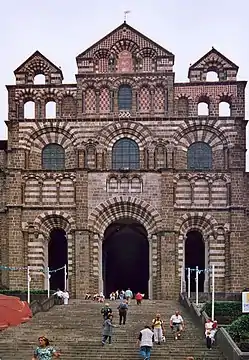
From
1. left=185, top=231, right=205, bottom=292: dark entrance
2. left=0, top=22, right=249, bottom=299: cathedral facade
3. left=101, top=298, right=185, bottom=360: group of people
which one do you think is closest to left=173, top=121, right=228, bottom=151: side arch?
left=0, top=22, right=249, bottom=299: cathedral facade

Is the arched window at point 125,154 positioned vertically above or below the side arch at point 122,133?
below

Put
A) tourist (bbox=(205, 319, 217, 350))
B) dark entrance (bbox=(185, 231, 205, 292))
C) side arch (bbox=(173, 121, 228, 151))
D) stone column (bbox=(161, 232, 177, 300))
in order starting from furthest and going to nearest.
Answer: dark entrance (bbox=(185, 231, 205, 292)), side arch (bbox=(173, 121, 228, 151)), stone column (bbox=(161, 232, 177, 300)), tourist (bbox=(205, 319, 217, 350))

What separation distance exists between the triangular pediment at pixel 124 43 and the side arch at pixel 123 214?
32.7ft

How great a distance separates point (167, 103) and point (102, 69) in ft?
16.6

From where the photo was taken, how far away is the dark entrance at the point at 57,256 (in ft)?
177

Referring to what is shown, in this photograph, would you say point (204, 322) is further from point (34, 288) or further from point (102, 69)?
point (102, 69)

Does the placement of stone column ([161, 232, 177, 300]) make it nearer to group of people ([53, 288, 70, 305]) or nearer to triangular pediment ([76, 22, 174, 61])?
group of people ([53, 288, 70, 305])

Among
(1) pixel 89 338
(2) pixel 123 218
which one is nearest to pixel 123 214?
(2) pixel 123 218

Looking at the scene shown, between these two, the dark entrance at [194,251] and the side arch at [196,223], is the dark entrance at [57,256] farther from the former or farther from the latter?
the dark entrance at [194,251]

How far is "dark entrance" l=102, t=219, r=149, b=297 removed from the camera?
5950 centimetres

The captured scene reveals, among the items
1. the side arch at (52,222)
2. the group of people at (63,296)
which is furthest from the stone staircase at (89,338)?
the side arch at (52,222)

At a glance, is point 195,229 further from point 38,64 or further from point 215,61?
point 38,64

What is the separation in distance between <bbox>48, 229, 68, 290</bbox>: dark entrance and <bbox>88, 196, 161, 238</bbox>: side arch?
123 inches

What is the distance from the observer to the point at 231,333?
31.3 m
